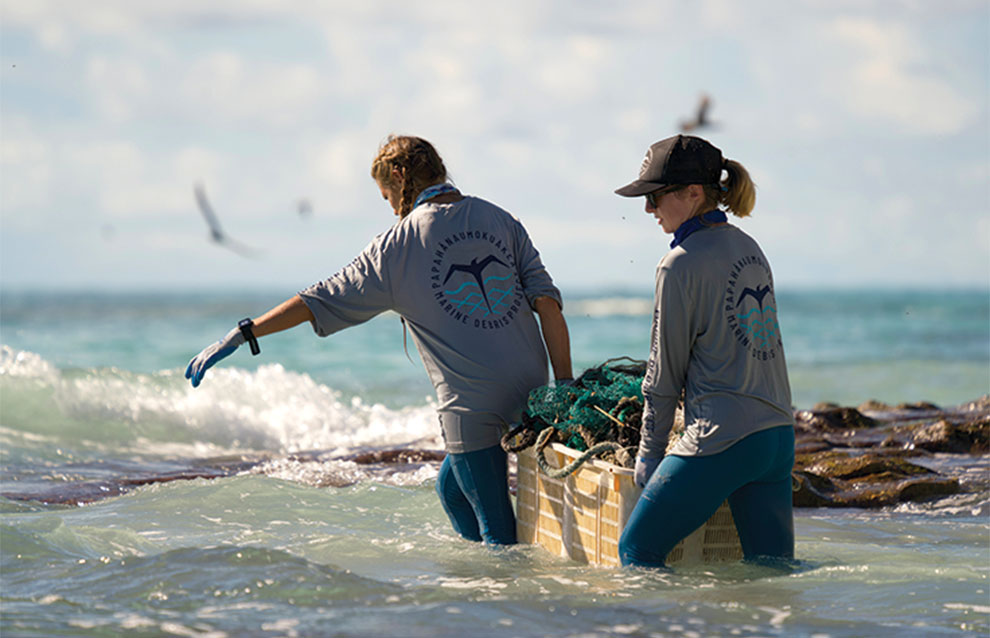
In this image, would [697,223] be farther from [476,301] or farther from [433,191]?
[433,191]

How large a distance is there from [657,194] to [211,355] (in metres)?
2.01

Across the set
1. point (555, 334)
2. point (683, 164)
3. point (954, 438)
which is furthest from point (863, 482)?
point (683, 164)

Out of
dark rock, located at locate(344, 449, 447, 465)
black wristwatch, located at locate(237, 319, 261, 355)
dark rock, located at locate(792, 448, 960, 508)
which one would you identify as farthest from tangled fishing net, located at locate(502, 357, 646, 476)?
dark rock, located at locate(344, 449, 447, 465)

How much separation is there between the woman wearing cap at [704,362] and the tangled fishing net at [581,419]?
43 cm

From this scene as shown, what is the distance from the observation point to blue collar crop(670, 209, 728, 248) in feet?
13.7

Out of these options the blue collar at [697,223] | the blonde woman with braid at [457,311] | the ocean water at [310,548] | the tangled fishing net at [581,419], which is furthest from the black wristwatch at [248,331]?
the blue collar at [697,223]

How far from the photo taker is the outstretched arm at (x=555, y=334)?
5.00 meters

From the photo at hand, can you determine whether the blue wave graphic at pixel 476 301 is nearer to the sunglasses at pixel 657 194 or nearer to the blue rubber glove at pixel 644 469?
the sunglasses at pixel 657 194

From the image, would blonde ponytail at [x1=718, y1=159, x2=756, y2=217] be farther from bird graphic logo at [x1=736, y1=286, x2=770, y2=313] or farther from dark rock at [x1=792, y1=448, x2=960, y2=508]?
dark rock at [x1=792, y1=448, x2=960, y2=508]

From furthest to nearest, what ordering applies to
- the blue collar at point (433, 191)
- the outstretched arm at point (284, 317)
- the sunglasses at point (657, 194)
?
the blue collar at point (433, 191)
the outstretched arm at point (284, 317)
the sunglasses at point (657, 194)

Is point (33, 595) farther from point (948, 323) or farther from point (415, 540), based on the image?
point (948, 323)

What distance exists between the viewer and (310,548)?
18.8 feet

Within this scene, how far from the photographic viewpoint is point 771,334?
13.8 feet

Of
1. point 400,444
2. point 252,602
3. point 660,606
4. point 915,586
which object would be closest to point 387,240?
point 252,602
